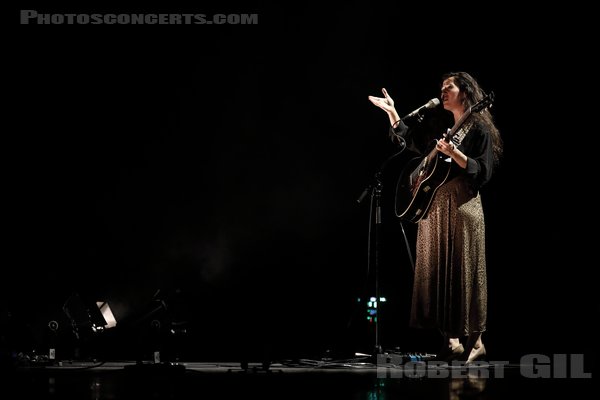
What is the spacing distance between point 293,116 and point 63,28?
5.85 feet

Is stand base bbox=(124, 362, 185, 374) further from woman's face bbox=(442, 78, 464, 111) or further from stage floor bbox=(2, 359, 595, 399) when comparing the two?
woman's face bbox=(442, 78, 464, 111)

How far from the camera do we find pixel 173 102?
16.1 ft

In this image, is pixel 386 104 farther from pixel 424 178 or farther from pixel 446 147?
pixel 446 147

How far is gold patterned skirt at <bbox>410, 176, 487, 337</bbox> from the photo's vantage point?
3.37 meters

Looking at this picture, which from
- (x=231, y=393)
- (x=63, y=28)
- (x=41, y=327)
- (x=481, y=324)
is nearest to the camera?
(x=231, y=393)

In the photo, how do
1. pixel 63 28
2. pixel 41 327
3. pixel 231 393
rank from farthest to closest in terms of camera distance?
pixel 63 28 → pixel 41 327 → pixel 231 393

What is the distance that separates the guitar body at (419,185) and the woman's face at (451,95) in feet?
1.09

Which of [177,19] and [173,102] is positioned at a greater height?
[177,19]

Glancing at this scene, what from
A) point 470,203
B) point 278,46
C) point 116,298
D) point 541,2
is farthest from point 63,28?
point 541,2

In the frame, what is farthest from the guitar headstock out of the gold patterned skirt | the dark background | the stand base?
the stand base

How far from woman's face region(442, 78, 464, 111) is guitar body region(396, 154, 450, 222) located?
1.09 ft

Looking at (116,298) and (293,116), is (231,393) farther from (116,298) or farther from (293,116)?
(293,116)

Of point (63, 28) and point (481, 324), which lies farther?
point (63, 28)

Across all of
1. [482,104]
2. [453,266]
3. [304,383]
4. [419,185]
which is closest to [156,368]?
[304,383]
